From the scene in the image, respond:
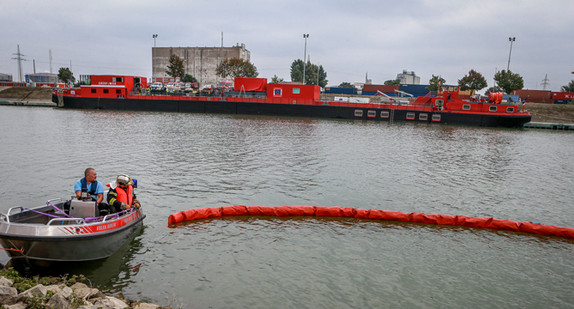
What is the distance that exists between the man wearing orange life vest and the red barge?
51261 millimetres

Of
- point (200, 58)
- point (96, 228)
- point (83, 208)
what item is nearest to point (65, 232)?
point (96, 228)

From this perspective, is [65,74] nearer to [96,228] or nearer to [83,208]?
[83,208]

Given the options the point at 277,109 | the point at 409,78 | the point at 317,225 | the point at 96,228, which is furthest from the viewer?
the point at 409,78

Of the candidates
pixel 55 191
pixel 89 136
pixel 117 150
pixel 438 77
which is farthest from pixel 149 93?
pixel 438 77

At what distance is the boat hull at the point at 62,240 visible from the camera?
819 cm

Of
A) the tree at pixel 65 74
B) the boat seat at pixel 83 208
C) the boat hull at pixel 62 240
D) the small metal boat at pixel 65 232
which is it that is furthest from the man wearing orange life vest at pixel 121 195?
the tree at pixel 65 74

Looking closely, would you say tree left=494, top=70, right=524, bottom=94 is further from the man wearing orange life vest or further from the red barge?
the man wearing orange life vest

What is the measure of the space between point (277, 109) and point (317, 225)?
49.5 m

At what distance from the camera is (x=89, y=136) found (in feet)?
102

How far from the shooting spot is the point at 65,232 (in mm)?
8531

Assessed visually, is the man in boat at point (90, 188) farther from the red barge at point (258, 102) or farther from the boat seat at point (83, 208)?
the red barge at point (258, 102)

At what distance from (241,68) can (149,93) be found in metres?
37.7

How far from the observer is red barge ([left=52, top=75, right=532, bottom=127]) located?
60.0 m

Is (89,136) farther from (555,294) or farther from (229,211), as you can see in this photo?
(555,294)
